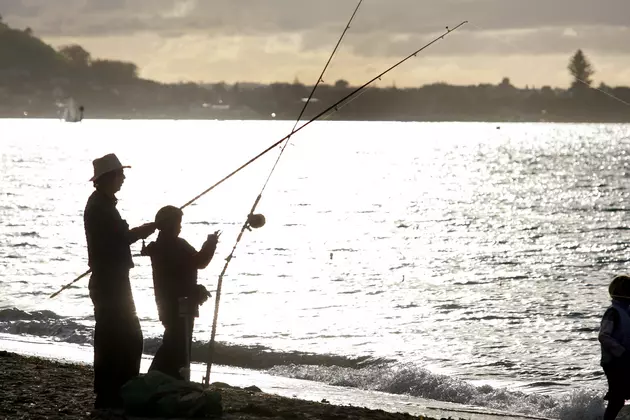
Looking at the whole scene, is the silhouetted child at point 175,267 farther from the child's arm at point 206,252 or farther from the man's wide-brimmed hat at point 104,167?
the man's wide-brimmed hat at point 104,167

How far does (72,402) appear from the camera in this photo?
8688 mm

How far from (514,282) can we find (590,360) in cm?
1266

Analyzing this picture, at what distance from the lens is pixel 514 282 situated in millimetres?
30766

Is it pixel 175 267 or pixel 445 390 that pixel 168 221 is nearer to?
pixel 175 267

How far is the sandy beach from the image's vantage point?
328 inches

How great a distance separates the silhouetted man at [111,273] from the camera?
7922mm

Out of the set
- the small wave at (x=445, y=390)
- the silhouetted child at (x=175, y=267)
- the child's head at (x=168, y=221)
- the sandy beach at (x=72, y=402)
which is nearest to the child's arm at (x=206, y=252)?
the silhouetted child at (x=175, y=267)

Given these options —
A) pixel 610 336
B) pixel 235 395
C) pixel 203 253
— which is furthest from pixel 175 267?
pixel 610 336

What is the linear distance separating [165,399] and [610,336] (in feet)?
10.7

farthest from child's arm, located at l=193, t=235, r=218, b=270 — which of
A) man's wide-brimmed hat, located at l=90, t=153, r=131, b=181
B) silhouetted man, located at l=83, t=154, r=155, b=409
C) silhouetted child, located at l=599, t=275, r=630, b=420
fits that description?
silhouetted child, located at l=599, t=275, r=630, b=420

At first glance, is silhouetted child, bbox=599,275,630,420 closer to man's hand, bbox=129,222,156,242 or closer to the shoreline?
the shoreline

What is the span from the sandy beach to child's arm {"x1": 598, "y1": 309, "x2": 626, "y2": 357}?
1910 mm

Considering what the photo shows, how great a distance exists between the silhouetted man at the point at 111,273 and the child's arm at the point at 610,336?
11.2 ft

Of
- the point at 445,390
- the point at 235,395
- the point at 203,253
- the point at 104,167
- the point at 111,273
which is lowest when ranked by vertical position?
the point at 445,390
